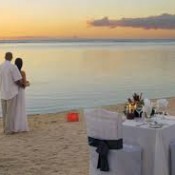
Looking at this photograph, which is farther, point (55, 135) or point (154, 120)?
point (55, 135)

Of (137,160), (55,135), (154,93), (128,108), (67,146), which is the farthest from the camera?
(154,93)

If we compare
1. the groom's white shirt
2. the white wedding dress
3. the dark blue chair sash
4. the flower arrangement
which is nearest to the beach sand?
the white wedding dress

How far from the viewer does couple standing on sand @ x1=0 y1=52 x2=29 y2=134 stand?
8820 millimetres

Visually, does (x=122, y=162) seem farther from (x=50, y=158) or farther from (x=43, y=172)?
(x=50, y=158)

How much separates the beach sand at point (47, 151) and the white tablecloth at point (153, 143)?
115 cm

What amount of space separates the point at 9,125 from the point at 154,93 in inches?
470

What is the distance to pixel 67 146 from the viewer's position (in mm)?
7832

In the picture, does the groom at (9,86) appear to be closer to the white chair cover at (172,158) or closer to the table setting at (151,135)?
the table setting at (151,135)

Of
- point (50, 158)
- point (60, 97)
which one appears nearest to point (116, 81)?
point (60, 97)

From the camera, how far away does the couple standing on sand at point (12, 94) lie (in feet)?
28.9

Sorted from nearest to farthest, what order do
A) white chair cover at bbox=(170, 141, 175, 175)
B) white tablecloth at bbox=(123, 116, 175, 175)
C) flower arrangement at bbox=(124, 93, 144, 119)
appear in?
white tablecloth at bbox=(123, 116, 175, 175) → white chair cover at bbox=(170, 141, 175, 175) → flower arrangement at bbox=(124, 93, 144, 119)

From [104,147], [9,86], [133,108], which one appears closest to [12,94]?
[9,86]

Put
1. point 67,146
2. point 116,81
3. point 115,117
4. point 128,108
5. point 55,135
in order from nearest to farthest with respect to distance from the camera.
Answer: point 115,117, point 128,108, point 67,146, point 55,135, point 116,81

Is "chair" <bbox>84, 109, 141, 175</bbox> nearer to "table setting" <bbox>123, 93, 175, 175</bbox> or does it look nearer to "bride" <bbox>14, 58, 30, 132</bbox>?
"table setting" <bbox>123, 93, 175, 175</bbox>
